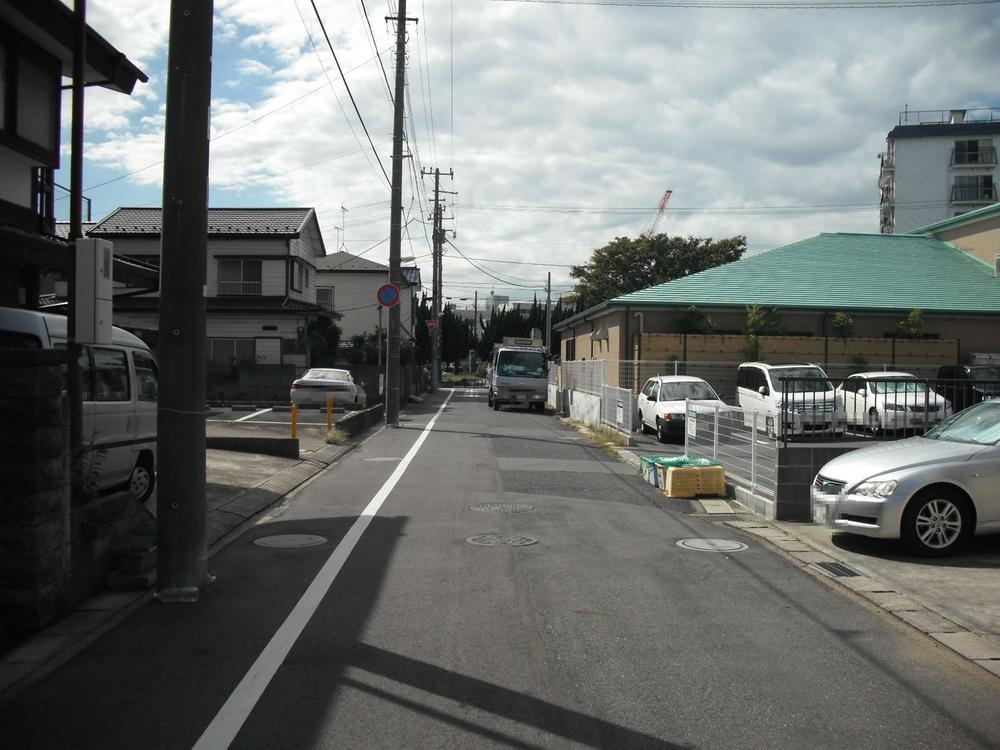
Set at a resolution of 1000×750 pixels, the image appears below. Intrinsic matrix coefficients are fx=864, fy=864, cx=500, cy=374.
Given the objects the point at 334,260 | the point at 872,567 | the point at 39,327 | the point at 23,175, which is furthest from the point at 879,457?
the point at 334,260

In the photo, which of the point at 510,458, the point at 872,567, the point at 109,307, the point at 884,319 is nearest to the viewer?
the point at 109,307

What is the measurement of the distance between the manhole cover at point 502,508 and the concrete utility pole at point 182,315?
14.7 ft

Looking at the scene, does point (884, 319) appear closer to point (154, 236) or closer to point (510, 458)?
point (510, 458)

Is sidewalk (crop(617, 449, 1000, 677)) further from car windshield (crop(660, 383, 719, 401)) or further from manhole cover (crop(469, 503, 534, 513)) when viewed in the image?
car windshield (crop(660, 383, 719, 401))

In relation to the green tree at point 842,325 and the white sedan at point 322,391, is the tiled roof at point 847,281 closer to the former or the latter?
the green tree at point 842,325

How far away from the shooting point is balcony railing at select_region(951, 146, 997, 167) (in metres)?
64.9

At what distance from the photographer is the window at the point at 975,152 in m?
65.0

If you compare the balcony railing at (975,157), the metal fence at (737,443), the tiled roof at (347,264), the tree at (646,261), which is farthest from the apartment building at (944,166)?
the metal fence at (737,443)

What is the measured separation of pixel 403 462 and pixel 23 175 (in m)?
7.51

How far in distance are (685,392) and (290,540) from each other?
15399 mm

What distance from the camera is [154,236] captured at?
3906 centimetres

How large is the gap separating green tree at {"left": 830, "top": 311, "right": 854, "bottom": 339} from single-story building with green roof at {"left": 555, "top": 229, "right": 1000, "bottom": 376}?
Result: 21cm

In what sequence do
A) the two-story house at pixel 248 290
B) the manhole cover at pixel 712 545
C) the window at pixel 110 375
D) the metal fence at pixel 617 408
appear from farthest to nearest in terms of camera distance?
the two-story house at pixel 248 290 → the metal fence at pixel 617 408 → the window at pixel 110 375 → the manhole cover at pixel 712 545

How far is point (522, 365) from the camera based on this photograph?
35.5 metres
